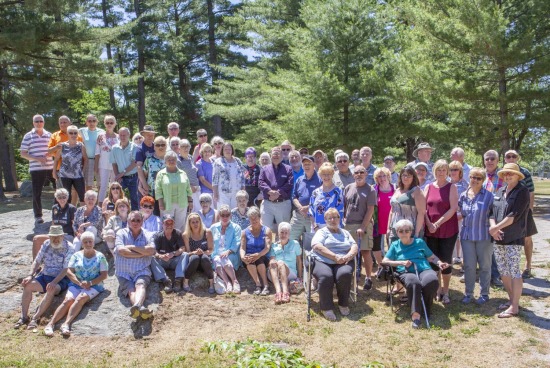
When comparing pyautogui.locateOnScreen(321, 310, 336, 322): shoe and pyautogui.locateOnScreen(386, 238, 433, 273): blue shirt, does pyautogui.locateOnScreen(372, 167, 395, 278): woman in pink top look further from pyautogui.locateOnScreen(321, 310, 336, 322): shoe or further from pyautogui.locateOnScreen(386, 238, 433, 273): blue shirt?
pyautogui.locateOnScreen(321, 310, 336, 322): shoe

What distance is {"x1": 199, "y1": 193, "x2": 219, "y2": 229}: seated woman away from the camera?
24.2ft

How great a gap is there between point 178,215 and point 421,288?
3682 mm

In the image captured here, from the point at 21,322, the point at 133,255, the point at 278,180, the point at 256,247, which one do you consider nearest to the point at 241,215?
the point at 256,247

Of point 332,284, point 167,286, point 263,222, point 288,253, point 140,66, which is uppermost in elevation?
point 140,66

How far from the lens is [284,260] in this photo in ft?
23.0

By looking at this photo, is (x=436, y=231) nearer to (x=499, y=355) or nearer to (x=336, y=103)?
(x=499, y=355)

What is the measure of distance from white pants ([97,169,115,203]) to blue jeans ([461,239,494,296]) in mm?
5707

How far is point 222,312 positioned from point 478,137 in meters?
10.5

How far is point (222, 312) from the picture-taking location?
6.36m

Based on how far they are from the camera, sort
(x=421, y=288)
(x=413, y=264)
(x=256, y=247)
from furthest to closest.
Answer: (x=256, y=247), (x=413, y=264), (x=421, y=288)

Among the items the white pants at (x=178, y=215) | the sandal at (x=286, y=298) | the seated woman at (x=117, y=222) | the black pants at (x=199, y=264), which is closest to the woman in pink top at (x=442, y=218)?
the sandal at (x=286, y=298)

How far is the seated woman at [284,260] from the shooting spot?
6.80 m

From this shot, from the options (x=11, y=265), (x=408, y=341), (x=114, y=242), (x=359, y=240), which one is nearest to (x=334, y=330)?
(x=408, y=341)

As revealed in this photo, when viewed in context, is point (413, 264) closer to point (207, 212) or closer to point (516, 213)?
point (516, 213)
